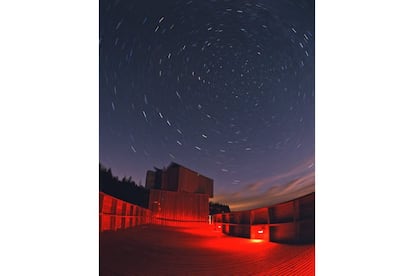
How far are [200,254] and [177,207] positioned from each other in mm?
244

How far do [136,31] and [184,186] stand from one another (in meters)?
0.81

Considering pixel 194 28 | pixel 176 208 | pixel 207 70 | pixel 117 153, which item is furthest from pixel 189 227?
pixel 194 28

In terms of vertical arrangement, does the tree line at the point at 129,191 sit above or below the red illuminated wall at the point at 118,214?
above

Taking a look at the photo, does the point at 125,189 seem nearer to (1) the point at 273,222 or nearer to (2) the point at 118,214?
(2) the point at 118,214

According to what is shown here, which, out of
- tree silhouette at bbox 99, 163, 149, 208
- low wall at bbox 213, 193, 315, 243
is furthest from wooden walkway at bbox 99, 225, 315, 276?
tree silhouette at bbox 99, 163, 149, 208

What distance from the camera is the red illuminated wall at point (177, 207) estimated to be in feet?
7.87

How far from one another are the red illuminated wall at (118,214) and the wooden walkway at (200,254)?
4cm

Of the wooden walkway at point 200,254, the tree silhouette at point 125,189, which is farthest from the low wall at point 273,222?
the tree silhouette at point 125,189

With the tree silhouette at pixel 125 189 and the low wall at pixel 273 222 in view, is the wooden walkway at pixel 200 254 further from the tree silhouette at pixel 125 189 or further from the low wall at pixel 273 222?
the tree silhouette at pixel 125 189

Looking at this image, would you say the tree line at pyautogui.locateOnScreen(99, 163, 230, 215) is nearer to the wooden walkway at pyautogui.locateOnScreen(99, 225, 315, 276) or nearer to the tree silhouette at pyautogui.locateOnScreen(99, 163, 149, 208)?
the tree silhouette at pyautogui.locateOnScreen(99, 163, 149, 208)

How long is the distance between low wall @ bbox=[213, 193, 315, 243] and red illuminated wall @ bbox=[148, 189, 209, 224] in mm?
Result: 83

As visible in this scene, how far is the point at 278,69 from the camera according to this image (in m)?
2.46

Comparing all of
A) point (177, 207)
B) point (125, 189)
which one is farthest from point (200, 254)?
point (125, 189)

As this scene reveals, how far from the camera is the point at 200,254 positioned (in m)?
2.37
